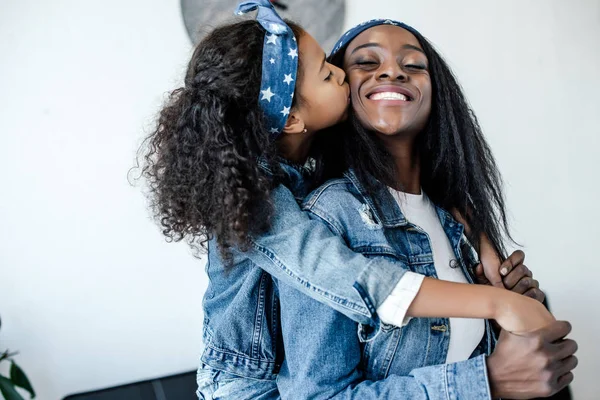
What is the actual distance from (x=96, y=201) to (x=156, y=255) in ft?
0.90

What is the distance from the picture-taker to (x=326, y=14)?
2.03 m

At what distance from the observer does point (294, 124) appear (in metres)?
1.07

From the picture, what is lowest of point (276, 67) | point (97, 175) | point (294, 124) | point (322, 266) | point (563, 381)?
point (563, 381)

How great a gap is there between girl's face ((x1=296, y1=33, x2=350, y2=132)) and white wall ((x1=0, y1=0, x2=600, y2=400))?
39.0 inches

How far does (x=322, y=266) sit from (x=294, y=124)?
0.34 metres

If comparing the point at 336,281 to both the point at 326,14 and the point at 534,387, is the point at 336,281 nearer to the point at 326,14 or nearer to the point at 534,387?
the point at 534,387

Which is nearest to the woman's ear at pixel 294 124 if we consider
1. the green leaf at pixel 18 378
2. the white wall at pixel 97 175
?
the white wall at pixel 97 175

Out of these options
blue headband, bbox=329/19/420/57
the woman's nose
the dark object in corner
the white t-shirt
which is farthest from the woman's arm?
the dark object in corner

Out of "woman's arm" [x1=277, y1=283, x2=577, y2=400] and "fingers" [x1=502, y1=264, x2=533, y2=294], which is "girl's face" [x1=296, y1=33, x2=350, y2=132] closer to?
"woman's arm" [x1=277, y1=283, x2=577, y2=400]

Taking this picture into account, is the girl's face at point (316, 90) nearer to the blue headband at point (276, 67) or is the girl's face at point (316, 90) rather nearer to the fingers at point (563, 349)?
the blue headband at point (276, 67)

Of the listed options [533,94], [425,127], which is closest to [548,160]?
[533,94]

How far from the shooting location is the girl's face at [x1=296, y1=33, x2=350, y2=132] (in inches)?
41.7

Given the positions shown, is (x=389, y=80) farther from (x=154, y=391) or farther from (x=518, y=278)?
(x=154, y=391)

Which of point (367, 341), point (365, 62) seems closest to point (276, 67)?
point (365, 62)
